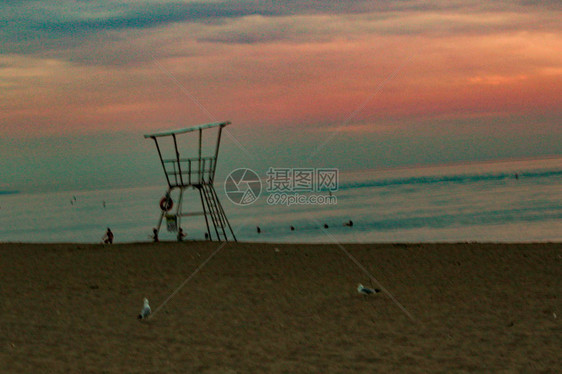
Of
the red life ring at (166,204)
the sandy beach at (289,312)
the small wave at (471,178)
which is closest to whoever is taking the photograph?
the sandy beach at (289,312)

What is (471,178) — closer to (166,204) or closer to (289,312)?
(166,204)

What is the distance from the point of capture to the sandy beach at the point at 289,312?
726 centimetres

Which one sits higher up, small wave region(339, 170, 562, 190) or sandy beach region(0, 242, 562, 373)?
small wave region(339, 170, 562, 190)

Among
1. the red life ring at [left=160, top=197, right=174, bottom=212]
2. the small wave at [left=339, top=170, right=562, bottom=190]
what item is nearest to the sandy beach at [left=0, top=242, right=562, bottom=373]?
the red life ring at [left=160, top=197, right=174, bottom=212]

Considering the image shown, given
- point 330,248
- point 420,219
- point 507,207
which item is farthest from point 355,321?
point 507,207

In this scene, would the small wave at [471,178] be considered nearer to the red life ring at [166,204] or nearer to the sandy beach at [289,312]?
the red life ring at [166,204]

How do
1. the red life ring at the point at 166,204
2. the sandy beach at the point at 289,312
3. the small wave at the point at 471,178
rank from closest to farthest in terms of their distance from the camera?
1. the sandy beach at the point at 289,312
2. the red life ring at the point at 166,204
3. the small wave at the point at 471,178

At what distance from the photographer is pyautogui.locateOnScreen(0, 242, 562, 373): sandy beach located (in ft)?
23.8

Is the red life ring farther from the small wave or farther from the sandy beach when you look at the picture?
the small wave

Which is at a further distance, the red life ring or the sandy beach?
the red life ring

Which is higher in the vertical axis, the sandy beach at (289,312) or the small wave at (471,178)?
the small wave at (471,178)

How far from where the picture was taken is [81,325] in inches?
365

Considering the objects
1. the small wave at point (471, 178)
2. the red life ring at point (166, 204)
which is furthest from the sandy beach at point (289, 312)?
the small wave at point (471, 178)

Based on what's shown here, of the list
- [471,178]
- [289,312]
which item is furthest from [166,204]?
[471,178]
